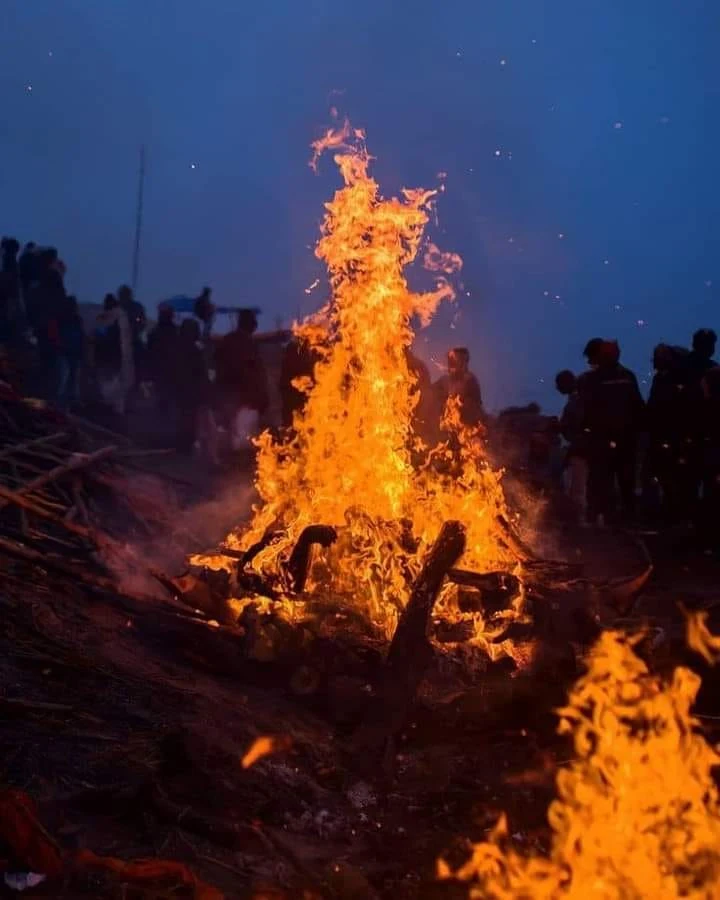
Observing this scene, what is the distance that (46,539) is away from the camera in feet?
28.3

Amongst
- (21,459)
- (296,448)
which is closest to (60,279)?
(21,459)

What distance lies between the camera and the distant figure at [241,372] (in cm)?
1320

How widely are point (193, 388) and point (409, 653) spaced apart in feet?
27.4

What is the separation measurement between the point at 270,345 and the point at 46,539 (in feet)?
45.2

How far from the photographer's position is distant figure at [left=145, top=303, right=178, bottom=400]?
14109 millimetres

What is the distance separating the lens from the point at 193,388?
14.0 meters

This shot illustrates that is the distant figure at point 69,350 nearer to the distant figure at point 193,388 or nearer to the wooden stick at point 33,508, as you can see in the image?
the distant figure at point 193,388

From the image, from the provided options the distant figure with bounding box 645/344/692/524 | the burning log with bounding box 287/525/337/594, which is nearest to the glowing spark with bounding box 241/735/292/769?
the burning log with bounding box 287/525/337/594

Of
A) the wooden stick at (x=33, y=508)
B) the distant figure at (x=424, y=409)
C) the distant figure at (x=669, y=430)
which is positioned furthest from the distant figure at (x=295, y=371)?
the distant figure at (x=669, y=430)

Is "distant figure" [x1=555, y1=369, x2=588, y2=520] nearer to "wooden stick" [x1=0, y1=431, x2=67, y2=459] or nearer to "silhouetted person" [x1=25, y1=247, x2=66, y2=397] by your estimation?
"wooden stick" [x1=0, y1=431, x2=67, y2=459]

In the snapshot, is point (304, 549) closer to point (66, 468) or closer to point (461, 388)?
point (66, 468)

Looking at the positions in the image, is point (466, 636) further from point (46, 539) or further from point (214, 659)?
point (46, 539)

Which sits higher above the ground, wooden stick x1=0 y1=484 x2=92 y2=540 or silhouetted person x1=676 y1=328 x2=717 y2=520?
silhouetted person x1=676 y1=328 x2=717 y2=520

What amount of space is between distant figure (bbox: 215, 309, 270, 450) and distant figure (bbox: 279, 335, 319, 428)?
1489 mm
